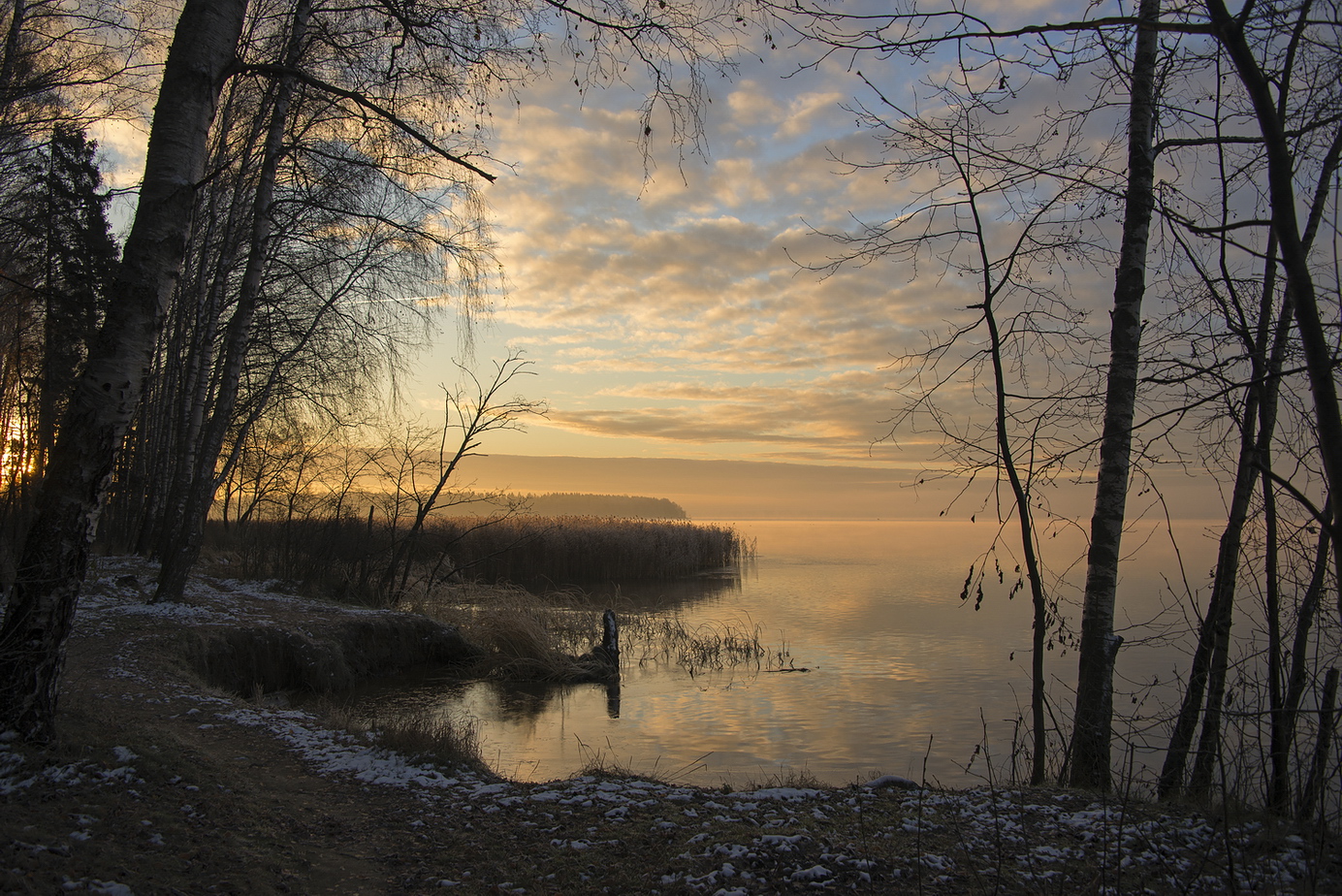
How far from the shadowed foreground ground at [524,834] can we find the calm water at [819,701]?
55 cm

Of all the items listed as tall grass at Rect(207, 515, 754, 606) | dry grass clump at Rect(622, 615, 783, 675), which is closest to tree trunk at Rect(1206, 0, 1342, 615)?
dry grass clump at Rect(622, 615, 783, 675)

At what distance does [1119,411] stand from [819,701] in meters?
6.34

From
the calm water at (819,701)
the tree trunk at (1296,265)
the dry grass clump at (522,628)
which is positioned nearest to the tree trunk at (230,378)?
the calm water at (819,701)

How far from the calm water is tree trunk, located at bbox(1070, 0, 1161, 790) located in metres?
0.28

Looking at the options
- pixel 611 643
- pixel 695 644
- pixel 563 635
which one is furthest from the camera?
pixel 563 635

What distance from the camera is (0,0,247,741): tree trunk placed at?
3.36 meters

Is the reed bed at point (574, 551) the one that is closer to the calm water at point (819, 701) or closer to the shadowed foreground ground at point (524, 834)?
the calm water at point (819, 701)

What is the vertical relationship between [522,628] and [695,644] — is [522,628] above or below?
above

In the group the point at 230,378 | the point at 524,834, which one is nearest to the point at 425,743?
the point at 524,834

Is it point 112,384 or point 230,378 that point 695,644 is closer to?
point 230,378

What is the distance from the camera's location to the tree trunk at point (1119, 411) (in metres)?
4.75

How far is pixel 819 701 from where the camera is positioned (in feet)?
32.6

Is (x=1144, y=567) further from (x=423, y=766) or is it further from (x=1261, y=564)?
(x=423, y=766)

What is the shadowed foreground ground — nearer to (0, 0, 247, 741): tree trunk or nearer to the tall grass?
(0, 0, 247, 741): tree trunk
